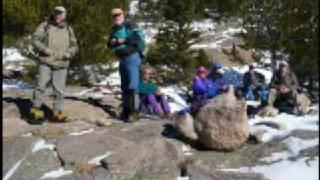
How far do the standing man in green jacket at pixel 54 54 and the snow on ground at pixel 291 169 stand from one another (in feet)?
10.2

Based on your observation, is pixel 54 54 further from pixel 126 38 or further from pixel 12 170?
pixel 12 170

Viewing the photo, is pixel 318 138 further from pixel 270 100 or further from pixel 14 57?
pixel 14 57

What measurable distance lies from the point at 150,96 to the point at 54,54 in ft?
6.80

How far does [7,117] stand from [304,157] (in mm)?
4612

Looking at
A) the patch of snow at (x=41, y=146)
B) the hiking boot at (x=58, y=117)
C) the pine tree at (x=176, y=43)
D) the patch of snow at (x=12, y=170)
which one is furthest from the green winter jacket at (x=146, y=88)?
the pine tree at (x=176, y=43)

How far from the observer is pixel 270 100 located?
36.3 ft

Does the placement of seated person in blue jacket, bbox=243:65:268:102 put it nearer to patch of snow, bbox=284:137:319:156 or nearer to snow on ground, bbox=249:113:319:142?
snow on ground, bbox=249:113:319:142

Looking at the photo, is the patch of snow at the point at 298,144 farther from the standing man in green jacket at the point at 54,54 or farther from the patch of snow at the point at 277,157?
the standing man in green jacket at the point at 54,54

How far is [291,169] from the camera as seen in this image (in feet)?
24.7

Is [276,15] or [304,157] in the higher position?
[276,15]

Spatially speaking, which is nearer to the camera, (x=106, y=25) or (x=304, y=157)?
(x=304, y=157)

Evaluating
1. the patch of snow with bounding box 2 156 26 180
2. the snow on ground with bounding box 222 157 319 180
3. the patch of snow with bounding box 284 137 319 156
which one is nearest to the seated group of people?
the patch of snow with bounding box 284 137 319 156

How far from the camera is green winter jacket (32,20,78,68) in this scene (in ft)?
31.6

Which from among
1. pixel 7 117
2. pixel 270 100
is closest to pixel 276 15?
pixel 270 100
